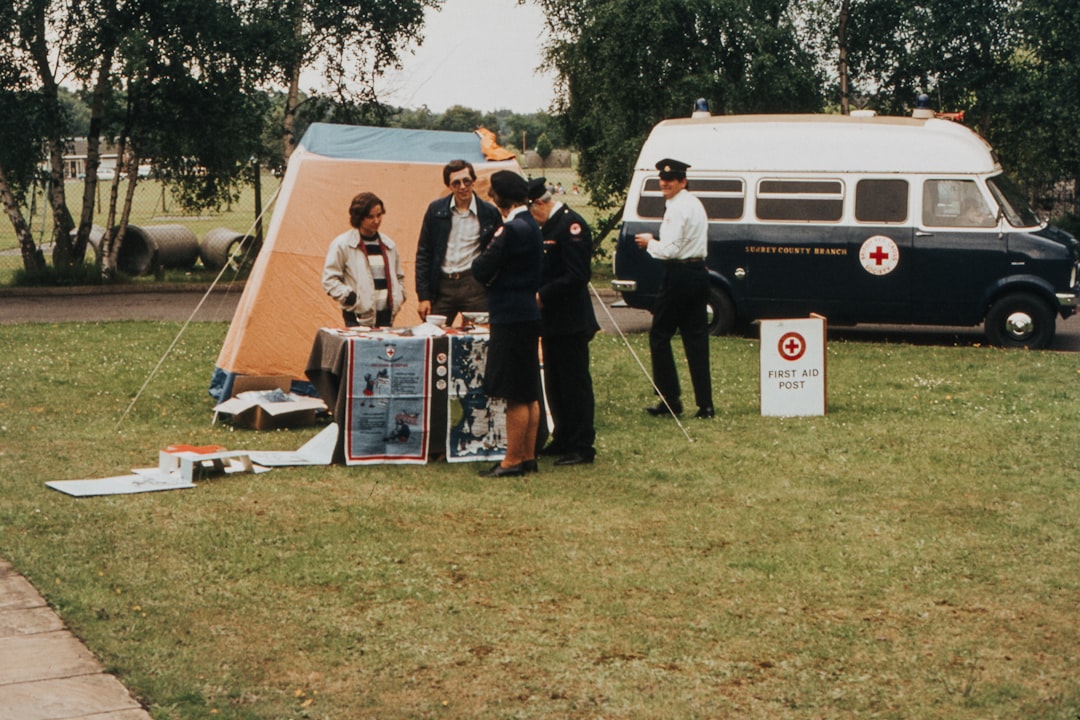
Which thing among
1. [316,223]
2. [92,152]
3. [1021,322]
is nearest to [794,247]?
[1021,322]

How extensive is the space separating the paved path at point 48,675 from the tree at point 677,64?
17.4 m

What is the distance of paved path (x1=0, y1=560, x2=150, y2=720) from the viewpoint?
15.8 feet

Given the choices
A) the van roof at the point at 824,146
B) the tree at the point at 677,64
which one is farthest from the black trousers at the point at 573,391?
the tree at the point at 677,64

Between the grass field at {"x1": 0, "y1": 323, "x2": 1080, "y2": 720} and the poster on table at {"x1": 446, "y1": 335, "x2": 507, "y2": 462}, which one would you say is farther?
the poster on table at {"x1": 446, "y1": 335, "x2": 507, "y2": 462}

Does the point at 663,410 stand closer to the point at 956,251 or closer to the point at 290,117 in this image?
the point at 956,251

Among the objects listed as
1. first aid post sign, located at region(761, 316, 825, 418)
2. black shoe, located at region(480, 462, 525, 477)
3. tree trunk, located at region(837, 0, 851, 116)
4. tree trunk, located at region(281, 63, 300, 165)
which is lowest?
black shoe, located at region(480, 462, 525, 477)

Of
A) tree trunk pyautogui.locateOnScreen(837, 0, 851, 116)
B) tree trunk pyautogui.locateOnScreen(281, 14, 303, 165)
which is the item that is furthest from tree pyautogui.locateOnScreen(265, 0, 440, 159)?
tree trunk pyautogui.locateOnScreen(837, 0, 851, 116)

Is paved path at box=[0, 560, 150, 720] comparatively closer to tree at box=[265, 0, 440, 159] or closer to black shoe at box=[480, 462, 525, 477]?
black shoe at box=[480, 462, 525, 477]

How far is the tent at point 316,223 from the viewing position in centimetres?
1126

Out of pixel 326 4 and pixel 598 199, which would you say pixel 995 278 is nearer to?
pixel 598 199

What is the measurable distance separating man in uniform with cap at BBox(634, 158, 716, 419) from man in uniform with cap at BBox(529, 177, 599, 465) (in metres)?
1.40

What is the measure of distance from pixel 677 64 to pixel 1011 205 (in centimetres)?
828

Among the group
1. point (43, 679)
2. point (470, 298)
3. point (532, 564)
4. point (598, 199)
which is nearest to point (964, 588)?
point (532, 564)

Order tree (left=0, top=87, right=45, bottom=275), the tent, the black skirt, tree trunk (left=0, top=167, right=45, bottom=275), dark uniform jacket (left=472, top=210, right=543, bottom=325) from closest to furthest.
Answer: dark uniform jacket (left=472, top=210, right=543, bottom=325), the black skirt, the tent, tree (left=0, top=87, right=45, bottom=275), tree trunk (left=0, top=167, right=45, bottom=275)
